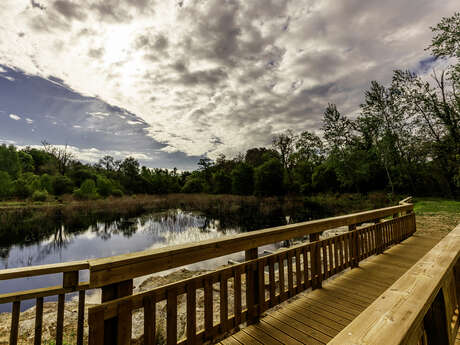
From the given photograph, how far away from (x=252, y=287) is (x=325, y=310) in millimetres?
1066

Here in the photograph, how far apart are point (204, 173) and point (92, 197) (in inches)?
825

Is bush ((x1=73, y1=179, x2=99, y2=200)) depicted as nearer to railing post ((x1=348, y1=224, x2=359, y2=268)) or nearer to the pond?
the pond

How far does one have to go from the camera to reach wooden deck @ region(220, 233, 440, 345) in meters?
1.94

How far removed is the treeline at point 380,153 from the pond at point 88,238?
41.7 feet

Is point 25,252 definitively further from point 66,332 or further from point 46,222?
point 66,332

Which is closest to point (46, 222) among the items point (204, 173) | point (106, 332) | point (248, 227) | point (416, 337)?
point (248, 227)

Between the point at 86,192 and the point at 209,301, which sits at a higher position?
the point at 86,192

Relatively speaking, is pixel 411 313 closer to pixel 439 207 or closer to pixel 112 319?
pixel 112 319

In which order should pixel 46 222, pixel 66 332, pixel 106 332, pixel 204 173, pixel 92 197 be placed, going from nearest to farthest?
pixel 106 332, pixel 66 332, pixel 46 222, pixel 92 197, pixel 204 173

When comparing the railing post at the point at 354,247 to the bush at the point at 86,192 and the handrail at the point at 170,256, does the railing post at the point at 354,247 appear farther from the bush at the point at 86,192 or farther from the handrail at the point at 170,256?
the bush at the point at 86,192

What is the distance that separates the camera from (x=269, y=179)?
84.0 ft

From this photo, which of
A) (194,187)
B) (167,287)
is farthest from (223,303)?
(194,187)

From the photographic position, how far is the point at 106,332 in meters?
1.22

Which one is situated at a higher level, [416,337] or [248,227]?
[416,337]
